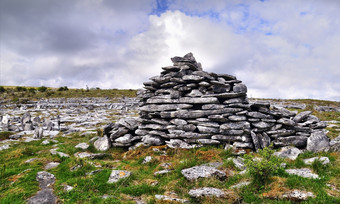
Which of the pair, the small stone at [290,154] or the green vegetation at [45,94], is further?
the green vegetation at [45,94]

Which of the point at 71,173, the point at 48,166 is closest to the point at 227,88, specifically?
the point at 71,173

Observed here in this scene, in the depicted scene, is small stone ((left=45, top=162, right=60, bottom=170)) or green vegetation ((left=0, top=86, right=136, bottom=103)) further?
green vegetation ((left=0, top=86, right=136, bottom=103))

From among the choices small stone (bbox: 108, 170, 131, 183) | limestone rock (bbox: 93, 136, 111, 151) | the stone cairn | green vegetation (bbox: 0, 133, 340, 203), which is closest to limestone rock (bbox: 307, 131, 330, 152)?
the stone cairn

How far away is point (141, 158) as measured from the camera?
1292cm

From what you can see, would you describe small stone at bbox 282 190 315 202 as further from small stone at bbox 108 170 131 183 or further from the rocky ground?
small stone at bbox 108 170 131 183

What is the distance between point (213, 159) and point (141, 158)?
4772 mm

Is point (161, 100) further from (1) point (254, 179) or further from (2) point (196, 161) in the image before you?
(1) point (254, 179)

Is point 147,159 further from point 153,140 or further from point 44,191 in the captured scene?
point 44,191

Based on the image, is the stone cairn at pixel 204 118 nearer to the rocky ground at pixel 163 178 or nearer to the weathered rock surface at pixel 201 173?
the rocky ground at pixel 163 178

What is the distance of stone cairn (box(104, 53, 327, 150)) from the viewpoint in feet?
46.3

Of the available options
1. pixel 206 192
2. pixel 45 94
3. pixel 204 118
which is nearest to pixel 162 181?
pixel 206 192

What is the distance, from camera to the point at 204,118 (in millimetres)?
14844

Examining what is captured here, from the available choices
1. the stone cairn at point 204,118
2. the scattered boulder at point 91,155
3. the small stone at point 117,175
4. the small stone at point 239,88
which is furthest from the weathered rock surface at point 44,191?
the small stone at point 239,88

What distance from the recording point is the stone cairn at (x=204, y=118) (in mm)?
14117
